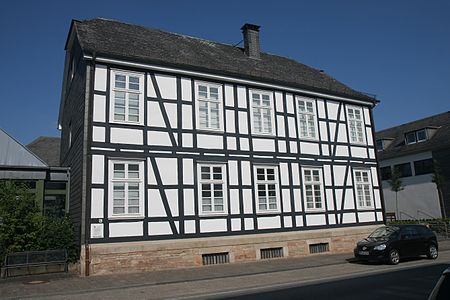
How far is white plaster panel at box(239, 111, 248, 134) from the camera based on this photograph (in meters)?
17.5

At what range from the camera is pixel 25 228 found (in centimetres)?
1352

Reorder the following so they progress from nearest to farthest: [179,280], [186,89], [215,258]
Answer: [179,280] < [215,258] < [186,89]

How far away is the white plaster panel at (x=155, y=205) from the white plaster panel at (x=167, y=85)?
3928mm

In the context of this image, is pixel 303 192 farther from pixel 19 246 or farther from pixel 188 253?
pixel 19 246

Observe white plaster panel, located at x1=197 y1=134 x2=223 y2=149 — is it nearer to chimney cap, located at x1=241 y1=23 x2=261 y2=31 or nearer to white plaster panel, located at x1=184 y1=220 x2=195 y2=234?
white plaster panel, located at x1=184 y1=220 x2=195 y2=234

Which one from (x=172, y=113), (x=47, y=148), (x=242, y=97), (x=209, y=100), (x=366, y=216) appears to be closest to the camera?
(x=172, y=113)

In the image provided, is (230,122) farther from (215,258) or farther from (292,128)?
(215,258)

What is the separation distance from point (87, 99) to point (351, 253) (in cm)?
1362

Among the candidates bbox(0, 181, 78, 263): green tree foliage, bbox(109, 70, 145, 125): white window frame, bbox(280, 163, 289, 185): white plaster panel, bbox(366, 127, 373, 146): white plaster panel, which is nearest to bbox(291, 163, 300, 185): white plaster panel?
bbox(280, 163, 289, 185): white plaster panel

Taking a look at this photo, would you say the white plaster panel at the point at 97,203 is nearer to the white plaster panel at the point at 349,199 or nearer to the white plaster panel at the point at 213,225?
the white plaster panel at the point at 213,225

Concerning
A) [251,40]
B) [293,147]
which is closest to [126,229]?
[293,147]

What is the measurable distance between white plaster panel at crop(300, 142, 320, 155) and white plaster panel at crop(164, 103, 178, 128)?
21.9 ft

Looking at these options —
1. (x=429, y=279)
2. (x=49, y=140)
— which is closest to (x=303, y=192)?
(x=429, y=279)

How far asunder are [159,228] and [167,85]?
18.9ft
